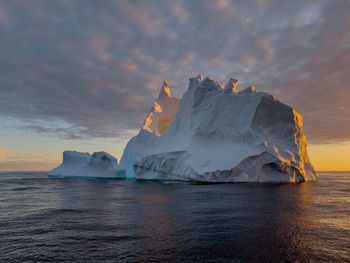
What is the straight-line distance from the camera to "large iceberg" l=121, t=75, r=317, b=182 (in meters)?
30.1

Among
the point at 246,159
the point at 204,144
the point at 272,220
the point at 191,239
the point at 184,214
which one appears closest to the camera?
the point at 191,239

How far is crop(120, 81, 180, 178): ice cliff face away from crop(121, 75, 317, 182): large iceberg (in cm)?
477

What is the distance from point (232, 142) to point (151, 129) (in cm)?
2347

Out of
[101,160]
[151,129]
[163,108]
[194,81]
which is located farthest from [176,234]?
[163,108]

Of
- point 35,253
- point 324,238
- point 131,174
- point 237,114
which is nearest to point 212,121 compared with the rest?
point 237,114

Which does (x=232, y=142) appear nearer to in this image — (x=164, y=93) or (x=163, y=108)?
(x=163, y=108)

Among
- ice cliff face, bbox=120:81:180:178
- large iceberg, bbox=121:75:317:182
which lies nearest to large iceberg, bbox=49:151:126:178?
ice cliff face, bbox=120:81:180:178

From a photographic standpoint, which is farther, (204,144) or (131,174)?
(131,174)

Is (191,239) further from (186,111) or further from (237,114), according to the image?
(186,111)

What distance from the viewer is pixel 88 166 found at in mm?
47250

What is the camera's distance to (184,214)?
485 inches

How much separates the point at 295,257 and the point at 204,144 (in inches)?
1125

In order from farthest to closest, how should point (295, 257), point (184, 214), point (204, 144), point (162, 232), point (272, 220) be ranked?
point (204, 144), point (184, 214), point (272, 220), point (162, 232), point (295, 257)

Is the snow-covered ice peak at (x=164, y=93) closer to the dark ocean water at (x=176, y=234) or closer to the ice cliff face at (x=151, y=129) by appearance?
the ice cliff face at (x=151, y=129)
